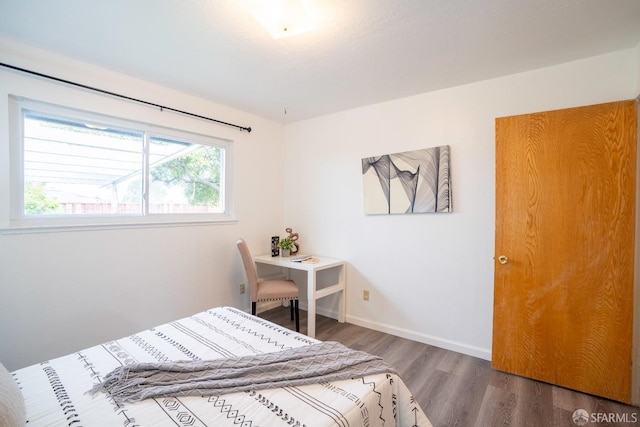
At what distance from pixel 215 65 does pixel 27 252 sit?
183 centimetres

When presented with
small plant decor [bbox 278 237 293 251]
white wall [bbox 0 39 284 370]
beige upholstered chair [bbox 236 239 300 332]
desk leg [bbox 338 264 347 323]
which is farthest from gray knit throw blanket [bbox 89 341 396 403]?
small plant decor [bbox 278 237 293 251]

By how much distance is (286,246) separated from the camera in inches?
130

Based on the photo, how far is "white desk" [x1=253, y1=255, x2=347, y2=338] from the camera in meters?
2.71

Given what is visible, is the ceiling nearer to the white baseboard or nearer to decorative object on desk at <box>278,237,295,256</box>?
decorative object on desk at <box>278,237,295,256</box>

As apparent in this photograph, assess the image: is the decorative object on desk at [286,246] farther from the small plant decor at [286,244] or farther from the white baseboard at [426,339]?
the white baseboard at [426,339]

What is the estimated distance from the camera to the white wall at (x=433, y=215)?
2.13m

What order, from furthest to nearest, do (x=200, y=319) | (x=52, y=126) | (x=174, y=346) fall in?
(x=52, y=126), (x=200, y=319), (x=174, y=346)

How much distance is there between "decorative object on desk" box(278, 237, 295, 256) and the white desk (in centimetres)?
13

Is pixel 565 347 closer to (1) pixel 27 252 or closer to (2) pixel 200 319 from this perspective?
(2) pixel 200 319

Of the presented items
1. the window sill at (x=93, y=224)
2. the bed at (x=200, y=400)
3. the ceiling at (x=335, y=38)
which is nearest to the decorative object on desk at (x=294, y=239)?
the window sill at (x=93, y=224)

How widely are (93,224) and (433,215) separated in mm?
2818

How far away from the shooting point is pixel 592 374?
1.85m

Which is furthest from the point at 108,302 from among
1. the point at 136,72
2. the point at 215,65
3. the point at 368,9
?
the point at 368,9

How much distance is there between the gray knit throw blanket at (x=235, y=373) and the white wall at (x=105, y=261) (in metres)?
1.31
